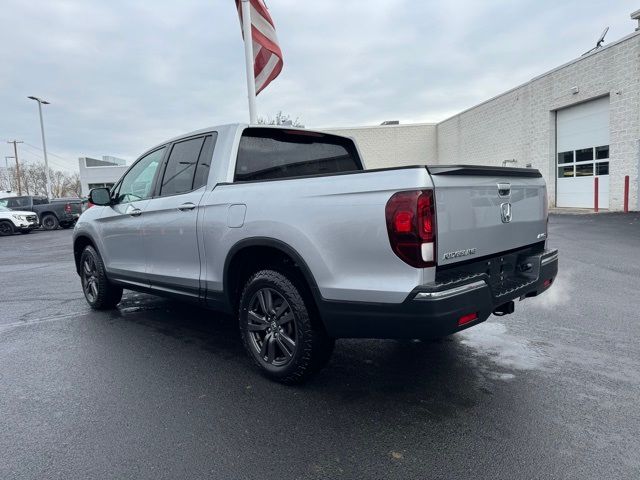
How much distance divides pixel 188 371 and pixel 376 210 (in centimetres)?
210

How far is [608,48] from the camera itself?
17.0m

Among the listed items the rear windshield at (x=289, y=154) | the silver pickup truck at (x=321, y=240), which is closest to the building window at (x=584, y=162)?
the rear windshield at (x=289, y=154)

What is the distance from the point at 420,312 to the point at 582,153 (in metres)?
19.7

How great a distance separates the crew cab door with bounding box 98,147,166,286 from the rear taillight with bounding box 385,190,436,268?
9.52 feet

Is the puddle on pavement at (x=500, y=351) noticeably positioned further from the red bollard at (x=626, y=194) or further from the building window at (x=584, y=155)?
the building window at (x=584, y=155)

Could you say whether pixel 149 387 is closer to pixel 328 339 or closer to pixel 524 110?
pixel 328 339

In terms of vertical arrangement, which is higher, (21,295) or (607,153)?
(607,153)

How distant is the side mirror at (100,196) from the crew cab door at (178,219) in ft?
2.96

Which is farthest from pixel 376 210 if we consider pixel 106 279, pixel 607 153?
pixel 607 153

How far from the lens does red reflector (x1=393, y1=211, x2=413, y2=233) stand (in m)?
2.59

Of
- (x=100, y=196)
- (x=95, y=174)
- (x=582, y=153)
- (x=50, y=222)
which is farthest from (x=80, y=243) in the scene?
(x=95, y=174)

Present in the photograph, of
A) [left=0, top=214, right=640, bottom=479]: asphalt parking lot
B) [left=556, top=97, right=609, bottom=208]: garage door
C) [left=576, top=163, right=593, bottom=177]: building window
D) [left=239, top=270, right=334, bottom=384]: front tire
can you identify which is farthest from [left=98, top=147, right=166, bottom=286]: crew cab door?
[left=576, top=163, right=593, bottom=177]: building window

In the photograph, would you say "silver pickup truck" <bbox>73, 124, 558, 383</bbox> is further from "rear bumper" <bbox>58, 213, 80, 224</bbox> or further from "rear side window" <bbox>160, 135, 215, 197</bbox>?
"rear bumper" <bbox>58, 213, 80, 224</bbox>

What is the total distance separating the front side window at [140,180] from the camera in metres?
4.77
